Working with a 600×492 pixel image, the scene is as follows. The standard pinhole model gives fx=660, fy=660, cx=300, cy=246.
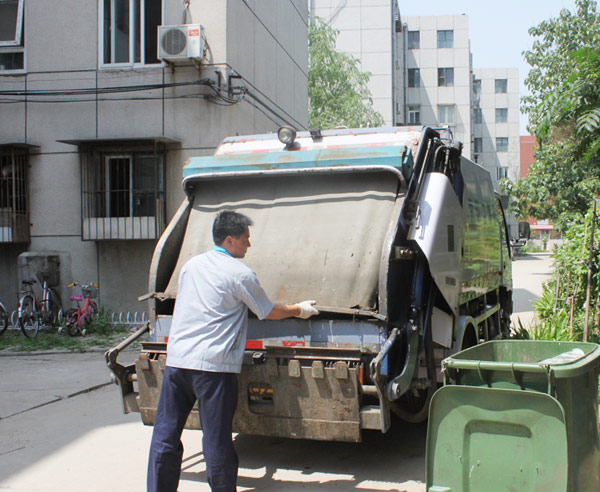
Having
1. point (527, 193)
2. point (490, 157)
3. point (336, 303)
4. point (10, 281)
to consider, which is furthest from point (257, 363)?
point (490, 157)

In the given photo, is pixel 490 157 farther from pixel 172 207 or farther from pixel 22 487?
pixel 22 487

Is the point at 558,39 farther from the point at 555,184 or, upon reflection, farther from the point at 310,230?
the point at 310,230

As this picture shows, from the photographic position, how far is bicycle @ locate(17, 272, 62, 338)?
11602 mm

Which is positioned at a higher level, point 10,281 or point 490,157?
point 490,157

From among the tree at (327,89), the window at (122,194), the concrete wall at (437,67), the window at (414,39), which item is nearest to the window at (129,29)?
the window at (122,194)

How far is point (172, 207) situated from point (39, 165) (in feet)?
9.04

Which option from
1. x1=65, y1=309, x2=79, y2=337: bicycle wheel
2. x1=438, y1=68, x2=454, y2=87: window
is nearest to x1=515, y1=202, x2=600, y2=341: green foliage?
x1=65, y1=309, x2=79, y2=337: bicycle wheel

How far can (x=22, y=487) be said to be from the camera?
183 inches

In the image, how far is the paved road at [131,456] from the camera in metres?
4.66

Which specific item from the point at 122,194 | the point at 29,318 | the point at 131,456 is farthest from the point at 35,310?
the point at 131,456

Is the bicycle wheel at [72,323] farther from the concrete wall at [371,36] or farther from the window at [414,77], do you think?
the window at [414,77]

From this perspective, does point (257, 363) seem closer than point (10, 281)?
Yes

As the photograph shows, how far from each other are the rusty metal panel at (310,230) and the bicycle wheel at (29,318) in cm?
738

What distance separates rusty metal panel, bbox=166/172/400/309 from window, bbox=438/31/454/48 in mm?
44142
